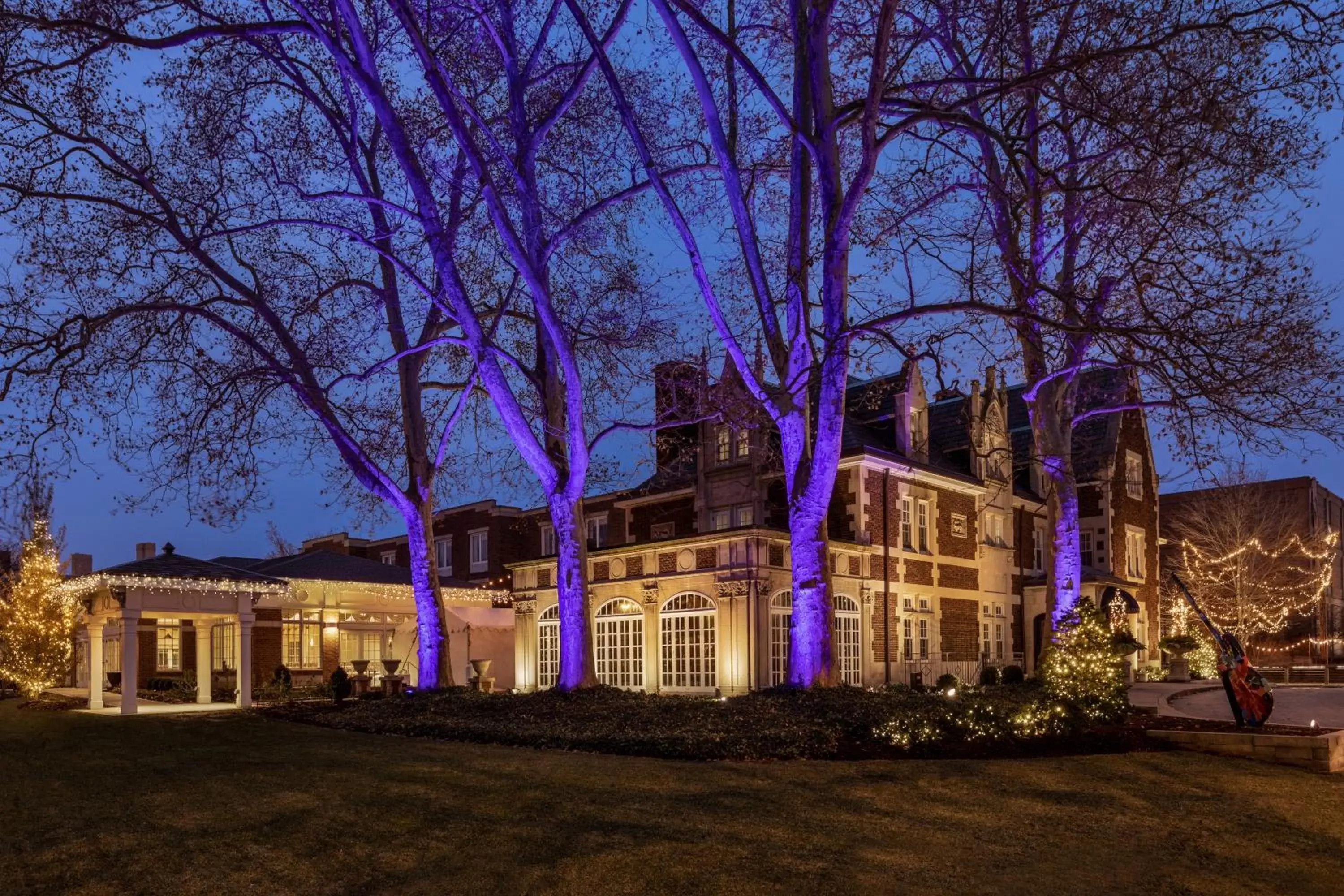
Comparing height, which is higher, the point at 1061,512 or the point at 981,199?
the point at 981,199

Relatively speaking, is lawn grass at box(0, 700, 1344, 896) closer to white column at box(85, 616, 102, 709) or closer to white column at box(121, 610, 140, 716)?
white column at box(121, 610, 140, 716)

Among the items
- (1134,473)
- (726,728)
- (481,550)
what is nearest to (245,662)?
(726,728)

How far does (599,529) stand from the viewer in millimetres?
46750

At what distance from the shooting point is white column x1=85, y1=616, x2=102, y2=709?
1000 inches

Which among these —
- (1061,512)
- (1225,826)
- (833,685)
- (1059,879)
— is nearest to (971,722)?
A: (833,685)

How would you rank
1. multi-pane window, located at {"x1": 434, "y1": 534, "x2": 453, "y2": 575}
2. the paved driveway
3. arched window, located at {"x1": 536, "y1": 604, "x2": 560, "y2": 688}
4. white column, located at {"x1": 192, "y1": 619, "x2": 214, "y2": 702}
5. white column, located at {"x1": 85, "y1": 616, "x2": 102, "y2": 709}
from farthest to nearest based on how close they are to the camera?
multi-pane window, located at {"x1": 434, "y1": 534, "x2": 453, "y2": 575} → arched window, located at {"x1": 536, "y1": 604, "x2": 560, "y2": 688} → white column, located at {"x1": 192, "y1": 619, "x2": 214, "y2": 702} → white column, located at {"x1": 85, "y1": 616, "x2": 102, "y2": 709} → the paved driveway

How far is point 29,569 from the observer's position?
30094mm

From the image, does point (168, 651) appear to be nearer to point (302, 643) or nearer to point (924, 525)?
point (302, 643)

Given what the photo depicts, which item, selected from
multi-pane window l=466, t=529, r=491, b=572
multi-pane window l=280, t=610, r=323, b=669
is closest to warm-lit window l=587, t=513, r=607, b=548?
multi-pane window l=466, t=529, r=491, b=572

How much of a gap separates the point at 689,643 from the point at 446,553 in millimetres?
27647

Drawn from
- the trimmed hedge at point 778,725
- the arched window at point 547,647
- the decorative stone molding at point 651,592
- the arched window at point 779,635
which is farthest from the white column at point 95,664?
the arched window at point 779,635

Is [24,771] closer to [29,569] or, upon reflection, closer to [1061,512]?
[1061,512]

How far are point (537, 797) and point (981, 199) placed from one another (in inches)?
482

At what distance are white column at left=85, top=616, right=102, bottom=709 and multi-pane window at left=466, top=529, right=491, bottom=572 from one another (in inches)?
974
